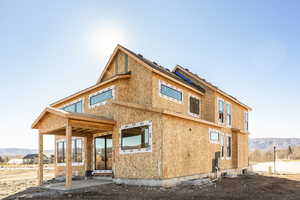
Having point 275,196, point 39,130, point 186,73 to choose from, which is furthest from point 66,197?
point 186,73

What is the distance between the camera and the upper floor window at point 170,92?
655 inches

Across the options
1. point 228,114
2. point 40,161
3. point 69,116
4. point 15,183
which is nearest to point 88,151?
point 40,161

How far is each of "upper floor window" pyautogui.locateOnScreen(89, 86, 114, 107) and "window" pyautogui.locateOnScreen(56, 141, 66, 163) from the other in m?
5.43

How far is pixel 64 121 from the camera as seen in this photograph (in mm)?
13797

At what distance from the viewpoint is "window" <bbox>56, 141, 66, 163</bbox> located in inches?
872

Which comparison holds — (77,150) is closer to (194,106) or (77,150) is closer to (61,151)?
(61,151)

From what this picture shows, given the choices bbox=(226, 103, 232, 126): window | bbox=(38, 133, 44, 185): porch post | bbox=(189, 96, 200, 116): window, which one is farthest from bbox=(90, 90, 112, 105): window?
bbox=(226, 103, 232, 126): window

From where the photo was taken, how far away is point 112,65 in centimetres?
1966

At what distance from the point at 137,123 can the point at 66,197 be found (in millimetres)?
5735

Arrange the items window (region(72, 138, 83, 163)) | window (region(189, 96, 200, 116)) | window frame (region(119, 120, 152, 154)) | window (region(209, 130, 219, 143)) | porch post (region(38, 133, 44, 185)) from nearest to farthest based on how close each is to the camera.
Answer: window frame (region(119, 120, 152, 154)), porch post (region(38, 133, 44, 185)), window (region(209, 130, 219, 143)), window (region(189, 96, 200, 116)), window (region(72, 138, 83, 163))

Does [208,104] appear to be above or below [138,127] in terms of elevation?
above

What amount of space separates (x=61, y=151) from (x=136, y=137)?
10414 millimetres

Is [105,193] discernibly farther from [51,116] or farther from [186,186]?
[51,116]

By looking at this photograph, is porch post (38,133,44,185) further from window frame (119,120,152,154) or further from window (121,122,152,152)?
window (121,122,152,152)
